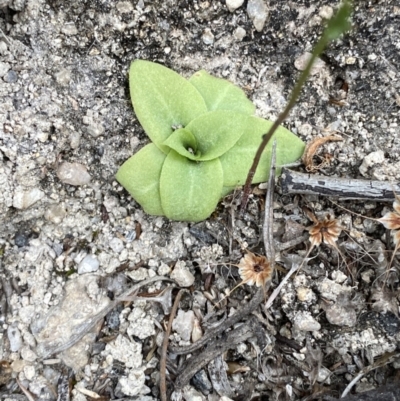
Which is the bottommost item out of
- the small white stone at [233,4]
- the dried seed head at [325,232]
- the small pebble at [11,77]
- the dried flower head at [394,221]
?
the dried seed head at [325,232]

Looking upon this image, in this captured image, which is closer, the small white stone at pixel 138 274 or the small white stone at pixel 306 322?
the small white stone at pixel 306 322

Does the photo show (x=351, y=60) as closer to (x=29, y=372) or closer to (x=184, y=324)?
(x=184, y=324)

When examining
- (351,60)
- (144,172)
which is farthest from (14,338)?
(351,60)

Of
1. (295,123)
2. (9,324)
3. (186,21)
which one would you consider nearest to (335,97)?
(295,123)

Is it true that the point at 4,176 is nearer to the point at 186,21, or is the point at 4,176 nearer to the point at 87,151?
the point at 87,151

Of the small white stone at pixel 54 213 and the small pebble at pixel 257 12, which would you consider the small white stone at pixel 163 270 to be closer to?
the small white stone at pixel 54 213

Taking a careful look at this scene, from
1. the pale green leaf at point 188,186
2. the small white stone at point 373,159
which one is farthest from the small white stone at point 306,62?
the pale green leaf at point 188,186

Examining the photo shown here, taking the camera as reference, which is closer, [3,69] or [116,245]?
[3,69]
